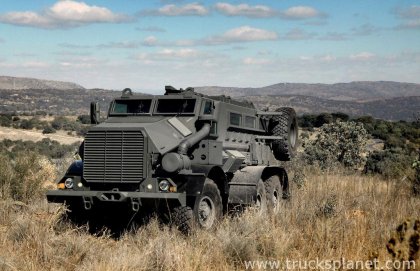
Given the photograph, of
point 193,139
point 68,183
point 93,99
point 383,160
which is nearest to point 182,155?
point 193,139

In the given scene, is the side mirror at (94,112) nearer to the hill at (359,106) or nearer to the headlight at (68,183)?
the headlight at (68,183)

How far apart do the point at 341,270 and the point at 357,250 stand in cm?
90

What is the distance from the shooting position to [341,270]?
6.33 m

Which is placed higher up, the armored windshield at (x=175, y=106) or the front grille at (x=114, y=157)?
the armored windshield at (x=175, y=106)

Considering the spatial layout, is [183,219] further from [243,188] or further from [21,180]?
[21,180]

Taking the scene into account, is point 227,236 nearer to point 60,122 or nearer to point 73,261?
point 73,261

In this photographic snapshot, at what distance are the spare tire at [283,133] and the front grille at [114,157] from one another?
564 cm

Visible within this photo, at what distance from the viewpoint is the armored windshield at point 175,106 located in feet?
36.7

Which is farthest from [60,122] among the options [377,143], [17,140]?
[377,143]

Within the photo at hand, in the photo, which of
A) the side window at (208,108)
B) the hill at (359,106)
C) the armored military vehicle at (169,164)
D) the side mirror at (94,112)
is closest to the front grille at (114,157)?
the armored military vehicle at (169,164)

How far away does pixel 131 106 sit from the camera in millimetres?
11477

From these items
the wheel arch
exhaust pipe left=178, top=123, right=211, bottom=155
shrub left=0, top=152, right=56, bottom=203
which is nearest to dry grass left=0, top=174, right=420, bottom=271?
exhaust pipe left=178, top=123, right=211, bottom=155

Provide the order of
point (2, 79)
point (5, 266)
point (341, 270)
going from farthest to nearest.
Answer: point (2, 79) < point (5, 266) < point (341, 270)

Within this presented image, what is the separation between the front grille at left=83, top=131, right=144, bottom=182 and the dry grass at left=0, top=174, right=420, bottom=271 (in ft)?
2.88
